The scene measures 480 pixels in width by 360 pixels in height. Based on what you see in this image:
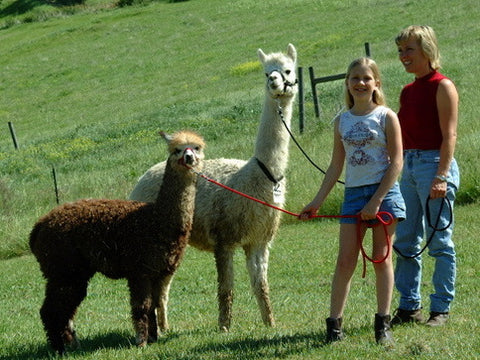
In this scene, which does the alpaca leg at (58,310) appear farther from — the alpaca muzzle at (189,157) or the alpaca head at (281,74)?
the alpaca head at (281,74)

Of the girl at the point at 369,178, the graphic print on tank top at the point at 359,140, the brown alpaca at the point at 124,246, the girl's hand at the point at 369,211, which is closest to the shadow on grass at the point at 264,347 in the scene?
the girl at the point at 369,178

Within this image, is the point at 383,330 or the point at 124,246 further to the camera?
the point at 124,246

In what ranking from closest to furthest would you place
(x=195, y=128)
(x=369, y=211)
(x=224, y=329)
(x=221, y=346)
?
1. (x=369, y=211)
2. (x=221, y=346)
3. (x=224, y=329)
4. (x=195, y=128)

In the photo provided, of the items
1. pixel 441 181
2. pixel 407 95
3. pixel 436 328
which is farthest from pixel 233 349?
pixel 407 95

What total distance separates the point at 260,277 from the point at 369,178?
2.19 metres

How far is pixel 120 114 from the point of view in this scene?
3212 centimetres

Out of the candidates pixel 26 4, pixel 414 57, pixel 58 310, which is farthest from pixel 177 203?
pixel 26 4

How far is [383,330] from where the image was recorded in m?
5.43

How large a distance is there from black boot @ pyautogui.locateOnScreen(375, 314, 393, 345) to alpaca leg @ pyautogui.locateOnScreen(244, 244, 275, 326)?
1.86 metres

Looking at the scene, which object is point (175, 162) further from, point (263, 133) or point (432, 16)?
point (432, 16)

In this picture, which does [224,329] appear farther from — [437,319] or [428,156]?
[428,156]

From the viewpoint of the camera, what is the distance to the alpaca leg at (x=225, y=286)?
7.19 meters

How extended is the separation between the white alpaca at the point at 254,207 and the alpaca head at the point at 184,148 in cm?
103

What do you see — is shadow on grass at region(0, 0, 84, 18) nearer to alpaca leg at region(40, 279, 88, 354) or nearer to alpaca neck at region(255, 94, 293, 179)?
alpaca neck at region(255, 94, 293, 179)
